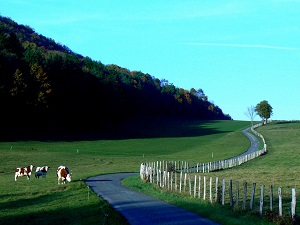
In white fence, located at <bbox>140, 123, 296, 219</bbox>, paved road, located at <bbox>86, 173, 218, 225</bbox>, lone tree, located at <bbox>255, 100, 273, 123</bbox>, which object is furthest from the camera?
lone tree, located at <bbox>255, 100, 273, 123</bbox>

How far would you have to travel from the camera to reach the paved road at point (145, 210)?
60.0ft

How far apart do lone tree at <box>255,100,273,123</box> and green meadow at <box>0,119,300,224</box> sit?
548 inches

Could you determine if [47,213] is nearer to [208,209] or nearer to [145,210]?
[145,210]

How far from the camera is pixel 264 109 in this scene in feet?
513

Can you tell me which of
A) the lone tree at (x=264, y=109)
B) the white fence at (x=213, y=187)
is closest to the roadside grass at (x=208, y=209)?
the white fence at (x=213, y=187)

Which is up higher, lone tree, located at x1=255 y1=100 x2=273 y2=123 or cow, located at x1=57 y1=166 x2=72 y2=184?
lone tree, located at x1=255 y1=100 x2=273 y2=123

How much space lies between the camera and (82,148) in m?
81.9

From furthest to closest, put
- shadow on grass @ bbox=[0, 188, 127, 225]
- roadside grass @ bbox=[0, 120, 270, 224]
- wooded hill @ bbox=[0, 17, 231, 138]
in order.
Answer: wooded hill @ bbox=[0, 17, 231, 138], roadside grass @ bbox=[0, 120, 270, 224], shadow on grass @ bbox=[0, 188, 127, 225]

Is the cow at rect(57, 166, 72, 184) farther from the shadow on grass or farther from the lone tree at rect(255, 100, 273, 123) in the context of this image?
the lone tree at rect(255, 100, 273, 123)

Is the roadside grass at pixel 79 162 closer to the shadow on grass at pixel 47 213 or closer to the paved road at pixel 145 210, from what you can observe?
the shadow on grass at pixel 47 213

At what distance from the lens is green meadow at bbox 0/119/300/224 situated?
21.3 m

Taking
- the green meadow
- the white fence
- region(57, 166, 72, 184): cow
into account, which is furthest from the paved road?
region(57, 166, 72, 184): cow

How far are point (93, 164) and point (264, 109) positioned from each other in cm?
10656

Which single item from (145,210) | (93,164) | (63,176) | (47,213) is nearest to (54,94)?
(93,164)
